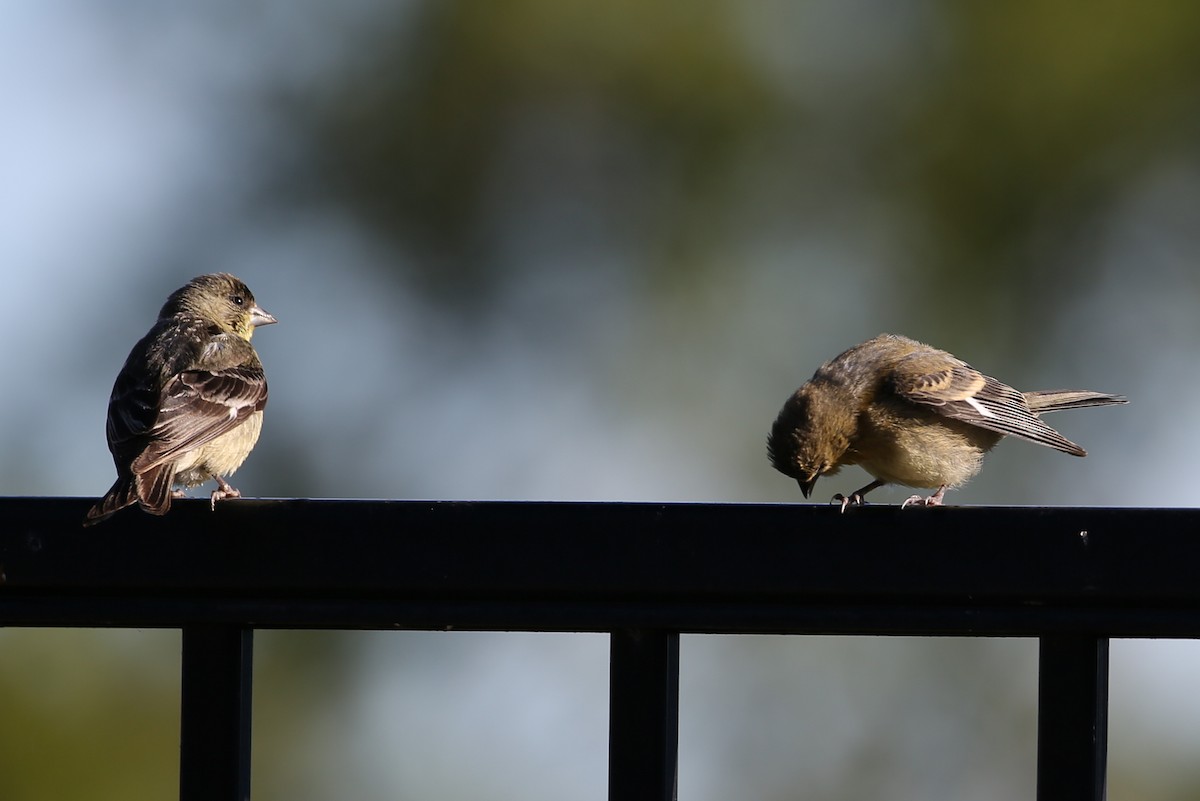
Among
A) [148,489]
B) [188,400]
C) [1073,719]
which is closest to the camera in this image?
[1073,719]

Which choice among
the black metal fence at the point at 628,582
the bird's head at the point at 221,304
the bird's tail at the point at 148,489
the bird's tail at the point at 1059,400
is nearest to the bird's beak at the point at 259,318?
the bird's head at the point at 221,304

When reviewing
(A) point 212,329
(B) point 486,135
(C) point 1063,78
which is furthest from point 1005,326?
(A) point 212,329

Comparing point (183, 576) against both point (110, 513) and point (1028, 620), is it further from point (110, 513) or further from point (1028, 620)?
point (1028, 620)

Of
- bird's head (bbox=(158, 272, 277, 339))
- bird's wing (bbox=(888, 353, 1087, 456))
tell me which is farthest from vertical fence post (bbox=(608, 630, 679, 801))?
bird's head (bbox=(158, 272, 277, 339))

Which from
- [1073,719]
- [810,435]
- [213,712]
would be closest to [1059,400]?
[810,435]

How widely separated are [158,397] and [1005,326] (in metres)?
7.89

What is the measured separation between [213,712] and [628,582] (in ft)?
2.15

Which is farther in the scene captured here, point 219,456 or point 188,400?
point 219,456

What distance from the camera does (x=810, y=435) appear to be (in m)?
5.21

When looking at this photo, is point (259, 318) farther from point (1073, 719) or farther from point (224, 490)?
point (1073, 719)

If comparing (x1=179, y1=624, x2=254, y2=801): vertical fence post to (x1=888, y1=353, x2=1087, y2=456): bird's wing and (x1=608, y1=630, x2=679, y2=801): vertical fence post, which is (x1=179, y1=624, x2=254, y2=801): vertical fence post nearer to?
(x1=608, y1=630, x2=679, y2=801): vertical fence post

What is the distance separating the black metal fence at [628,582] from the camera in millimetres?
1786

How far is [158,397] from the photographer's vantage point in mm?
4520

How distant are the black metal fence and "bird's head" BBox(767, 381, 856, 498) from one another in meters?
3.32
